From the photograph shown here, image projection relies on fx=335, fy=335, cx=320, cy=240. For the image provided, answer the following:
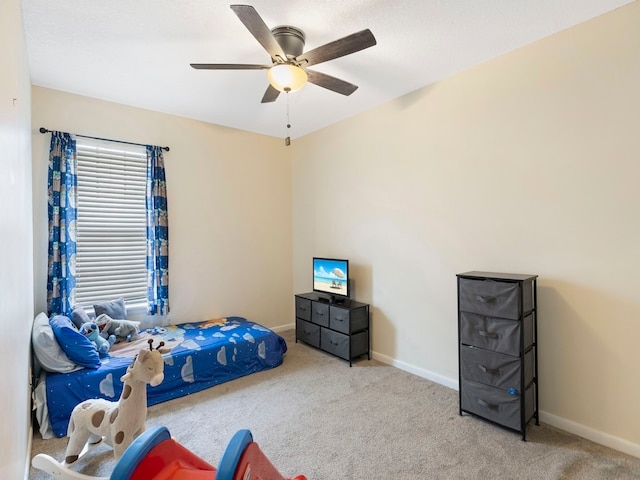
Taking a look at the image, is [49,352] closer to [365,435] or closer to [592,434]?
[365,435]

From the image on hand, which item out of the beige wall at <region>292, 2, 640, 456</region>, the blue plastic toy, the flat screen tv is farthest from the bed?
the blue plastic toy

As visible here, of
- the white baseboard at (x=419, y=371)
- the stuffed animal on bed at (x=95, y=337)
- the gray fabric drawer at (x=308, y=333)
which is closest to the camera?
the stuffed animal on bed at (x=95, y=337)

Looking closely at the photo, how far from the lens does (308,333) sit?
404cm

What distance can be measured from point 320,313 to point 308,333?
370 mm

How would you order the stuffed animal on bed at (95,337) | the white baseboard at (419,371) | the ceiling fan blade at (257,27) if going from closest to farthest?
the ceiling fan blade at (257,27)
the stuffed animal on bed at (95,337)
the white baseboard at (419,371)

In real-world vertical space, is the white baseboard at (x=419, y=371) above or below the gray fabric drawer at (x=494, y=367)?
below

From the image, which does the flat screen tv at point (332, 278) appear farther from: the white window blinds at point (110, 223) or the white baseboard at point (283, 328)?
the white window blinds at point (110, 223)

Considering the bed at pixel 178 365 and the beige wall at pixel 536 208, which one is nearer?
the beige wall at pixel 536 208

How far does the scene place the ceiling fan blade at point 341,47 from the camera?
6.24 ft

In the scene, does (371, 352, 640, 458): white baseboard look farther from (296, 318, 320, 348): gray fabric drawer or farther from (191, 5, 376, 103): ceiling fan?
(191, 5, 376, 103): ceiling fan

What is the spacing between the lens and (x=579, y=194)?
7.52 feet

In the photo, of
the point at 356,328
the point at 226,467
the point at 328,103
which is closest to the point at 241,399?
the point at 356,328

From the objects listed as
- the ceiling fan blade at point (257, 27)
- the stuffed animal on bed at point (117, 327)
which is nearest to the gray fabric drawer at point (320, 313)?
the stuffed animal on bed at point (117, 327)

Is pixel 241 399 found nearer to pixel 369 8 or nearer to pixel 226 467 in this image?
pixel 226 467
